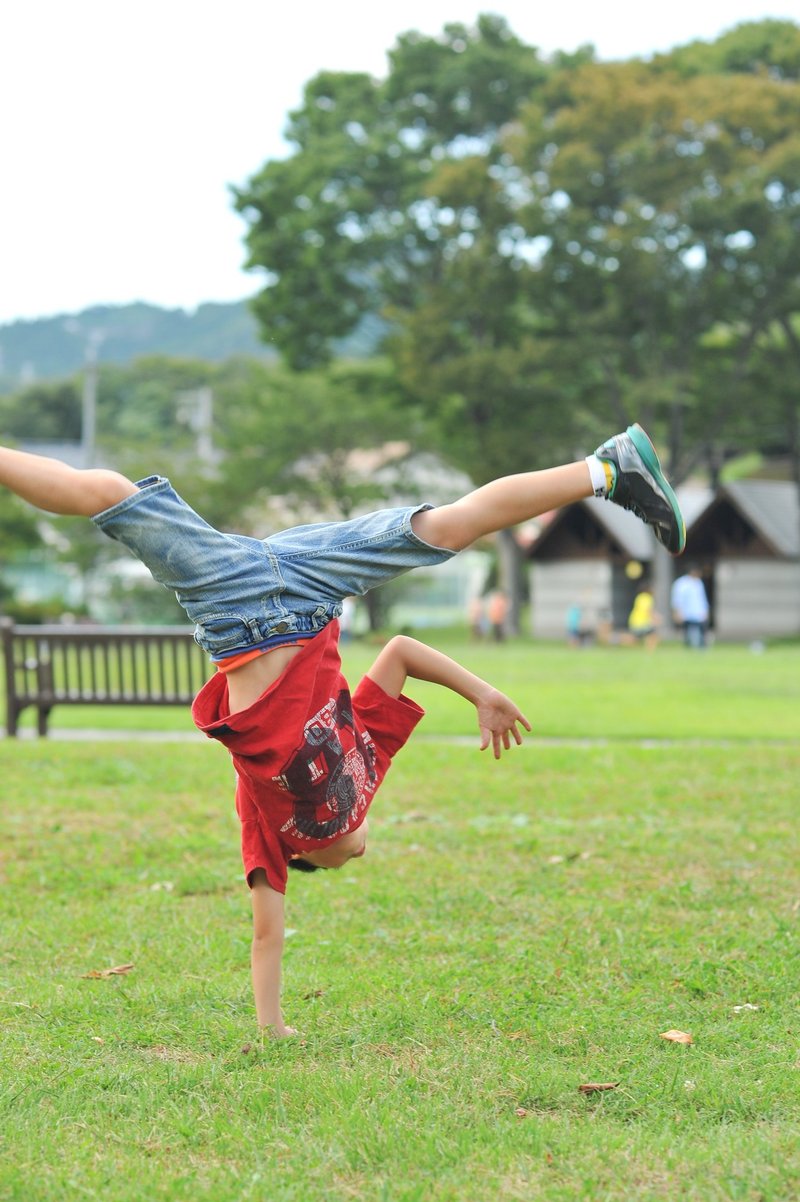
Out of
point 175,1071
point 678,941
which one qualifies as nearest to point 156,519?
point 175,1071

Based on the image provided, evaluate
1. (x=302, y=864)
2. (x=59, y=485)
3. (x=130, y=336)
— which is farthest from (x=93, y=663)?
(x=130, y=336)

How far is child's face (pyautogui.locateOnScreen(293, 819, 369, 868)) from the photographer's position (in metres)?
4.26

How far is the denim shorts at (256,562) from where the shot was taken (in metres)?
3.85

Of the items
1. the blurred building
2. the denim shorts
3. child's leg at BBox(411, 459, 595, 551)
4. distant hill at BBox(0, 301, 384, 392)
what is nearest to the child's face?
the denim shorts

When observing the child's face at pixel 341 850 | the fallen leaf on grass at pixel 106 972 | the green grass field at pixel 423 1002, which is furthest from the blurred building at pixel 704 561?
the child's face at pixel 341 850

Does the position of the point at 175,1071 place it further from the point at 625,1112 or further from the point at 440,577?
the point at 440,577

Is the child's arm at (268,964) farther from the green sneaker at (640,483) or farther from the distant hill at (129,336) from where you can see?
the distant hill at (129,336)

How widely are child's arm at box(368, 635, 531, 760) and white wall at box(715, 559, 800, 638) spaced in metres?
43.0

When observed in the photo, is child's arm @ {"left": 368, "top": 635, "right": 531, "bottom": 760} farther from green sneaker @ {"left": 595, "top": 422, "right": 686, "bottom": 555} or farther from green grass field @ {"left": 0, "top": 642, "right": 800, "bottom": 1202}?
green grass field @ {"left": 0, "top": 642, "right": 800, "bottom": 1202}

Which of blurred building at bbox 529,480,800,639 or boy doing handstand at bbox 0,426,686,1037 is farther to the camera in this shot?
blurred building at bbox 529,480,800,639

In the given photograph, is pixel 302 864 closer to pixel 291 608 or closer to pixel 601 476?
pixel 291 608

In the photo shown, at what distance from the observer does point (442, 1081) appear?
3730 millimetres

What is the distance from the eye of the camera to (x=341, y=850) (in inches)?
169

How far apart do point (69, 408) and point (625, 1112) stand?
9262cm
